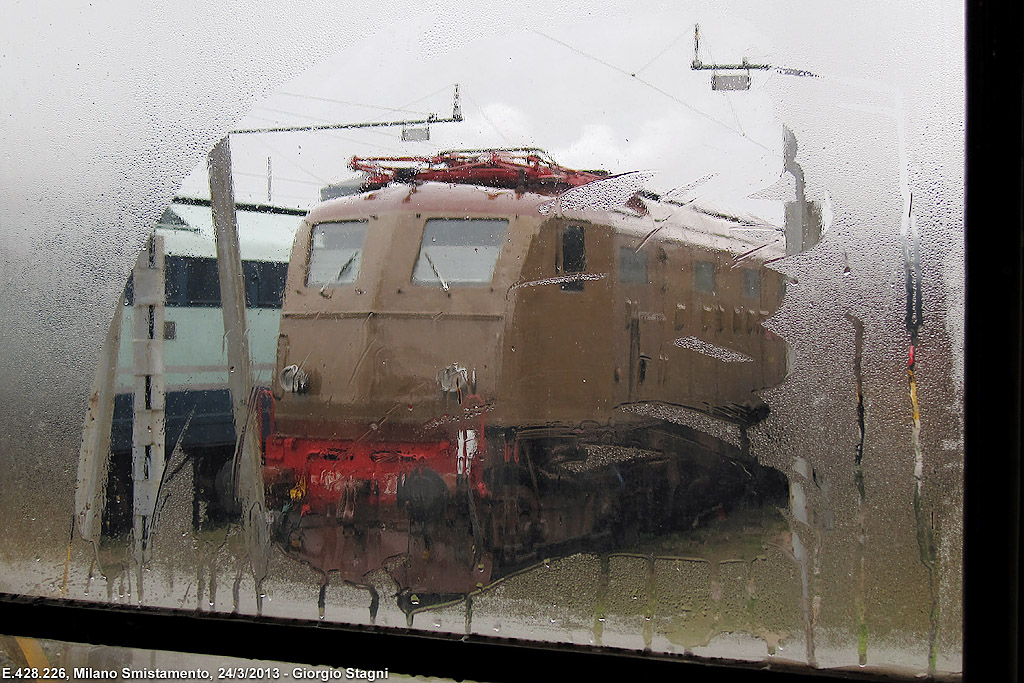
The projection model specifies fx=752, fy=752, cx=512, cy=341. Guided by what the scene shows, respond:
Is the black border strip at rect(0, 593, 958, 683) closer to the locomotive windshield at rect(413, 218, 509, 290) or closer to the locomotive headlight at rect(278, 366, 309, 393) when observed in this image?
the locomotive headlight at rect(278, 366, 309, 393)

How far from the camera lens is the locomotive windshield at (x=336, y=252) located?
221 cm

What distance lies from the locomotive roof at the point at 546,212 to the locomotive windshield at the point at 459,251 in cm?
4

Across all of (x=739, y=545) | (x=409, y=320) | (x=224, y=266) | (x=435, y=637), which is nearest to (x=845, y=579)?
(x=739, y=545)

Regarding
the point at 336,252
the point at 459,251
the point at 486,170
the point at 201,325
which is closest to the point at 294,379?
the point at 201,325

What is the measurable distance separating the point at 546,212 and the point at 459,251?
0.41 metres

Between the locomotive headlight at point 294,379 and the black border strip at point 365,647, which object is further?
the locomotive headlight at point 294,379

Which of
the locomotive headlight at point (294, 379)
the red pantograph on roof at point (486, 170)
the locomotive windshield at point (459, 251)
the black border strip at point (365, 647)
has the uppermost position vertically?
the red pantograph on roof at point (486, 170)

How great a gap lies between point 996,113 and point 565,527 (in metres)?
1.18

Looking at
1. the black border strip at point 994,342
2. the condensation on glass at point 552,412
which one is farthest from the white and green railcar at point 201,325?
the black border strip at point 994,342

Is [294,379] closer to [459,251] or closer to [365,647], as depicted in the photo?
[459,251]

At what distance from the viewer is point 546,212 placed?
6.30 feet

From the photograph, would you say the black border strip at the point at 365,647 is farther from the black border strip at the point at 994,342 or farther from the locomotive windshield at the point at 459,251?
the locomotive windshield at the point at 459,251

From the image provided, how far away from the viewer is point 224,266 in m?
2.08

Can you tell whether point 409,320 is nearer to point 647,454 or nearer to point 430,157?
point 430,157
